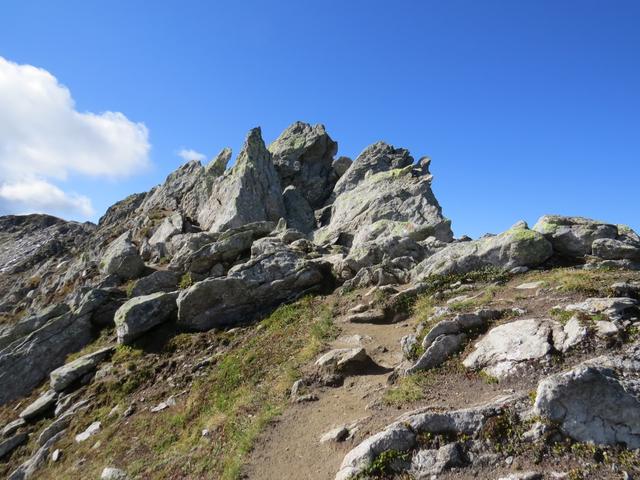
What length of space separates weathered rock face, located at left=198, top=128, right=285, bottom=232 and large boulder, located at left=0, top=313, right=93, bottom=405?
68.5 feet

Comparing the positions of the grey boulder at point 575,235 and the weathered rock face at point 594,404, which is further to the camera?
the grey boulder at point 575,235

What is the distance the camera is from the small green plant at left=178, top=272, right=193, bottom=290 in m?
32.7

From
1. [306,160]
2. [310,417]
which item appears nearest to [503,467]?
[310,417]

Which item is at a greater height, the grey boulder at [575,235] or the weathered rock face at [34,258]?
the weathered rock face at [34,258]

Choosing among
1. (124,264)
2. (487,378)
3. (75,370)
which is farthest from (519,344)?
(124,264)

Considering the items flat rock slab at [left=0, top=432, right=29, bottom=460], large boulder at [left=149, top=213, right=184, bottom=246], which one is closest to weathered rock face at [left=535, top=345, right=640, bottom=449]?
flat rock slab at [left=0, top=432, right=29, bottom=460]

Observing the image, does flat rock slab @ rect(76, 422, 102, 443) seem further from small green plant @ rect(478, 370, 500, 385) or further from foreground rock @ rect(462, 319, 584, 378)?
small green plant @ rect(478, 370, 500, 385)

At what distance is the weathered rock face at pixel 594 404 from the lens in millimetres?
9617

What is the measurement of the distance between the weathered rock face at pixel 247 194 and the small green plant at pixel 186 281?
14.5 meters

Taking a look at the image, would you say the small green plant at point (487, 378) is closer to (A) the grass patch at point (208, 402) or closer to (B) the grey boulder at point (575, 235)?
(A) the grass patch at point (208, 402)

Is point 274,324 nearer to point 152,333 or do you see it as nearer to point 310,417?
point 152,333

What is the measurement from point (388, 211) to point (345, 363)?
3082 centimetres

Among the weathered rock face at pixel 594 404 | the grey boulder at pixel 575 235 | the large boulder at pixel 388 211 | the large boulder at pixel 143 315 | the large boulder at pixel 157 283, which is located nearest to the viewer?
the weathered rock face at pixel 594 404

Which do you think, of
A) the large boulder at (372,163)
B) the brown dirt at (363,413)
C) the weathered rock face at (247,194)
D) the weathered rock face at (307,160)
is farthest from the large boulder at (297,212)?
the brown dirt at (363,413)
